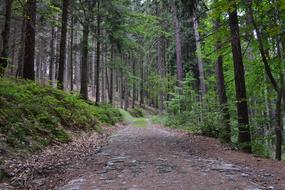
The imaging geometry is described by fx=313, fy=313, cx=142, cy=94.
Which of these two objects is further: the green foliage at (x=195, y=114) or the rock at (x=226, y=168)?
the green foliage at (x=195, y=114)

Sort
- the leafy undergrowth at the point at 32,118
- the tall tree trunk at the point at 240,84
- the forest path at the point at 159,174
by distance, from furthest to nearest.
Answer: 1. the tall tree trunk at the point at 240,84
2. the leafy undergrowth at the point at 32,118
3. the forest path at the point at 159,174

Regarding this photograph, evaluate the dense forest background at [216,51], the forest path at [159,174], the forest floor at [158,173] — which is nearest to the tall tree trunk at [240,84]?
the dense forest background at [216,51]

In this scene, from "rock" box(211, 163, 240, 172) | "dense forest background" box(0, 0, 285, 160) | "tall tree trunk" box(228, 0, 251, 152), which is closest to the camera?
"rock" box(211, 163, 240, 172)

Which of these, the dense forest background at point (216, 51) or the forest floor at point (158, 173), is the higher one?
the dense forest background at point (216, 51)

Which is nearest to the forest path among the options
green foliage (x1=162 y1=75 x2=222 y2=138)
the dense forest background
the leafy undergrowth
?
the leafy undergrowth

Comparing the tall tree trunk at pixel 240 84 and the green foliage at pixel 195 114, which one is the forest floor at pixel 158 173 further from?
the green foliage at pixel 195 114

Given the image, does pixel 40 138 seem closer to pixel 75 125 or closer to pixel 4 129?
pixel 4 129

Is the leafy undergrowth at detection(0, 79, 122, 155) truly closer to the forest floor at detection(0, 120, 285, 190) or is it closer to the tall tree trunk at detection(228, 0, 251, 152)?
the forest floor at detection(0, 120, 285, 190)

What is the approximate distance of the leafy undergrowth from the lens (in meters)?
7.46

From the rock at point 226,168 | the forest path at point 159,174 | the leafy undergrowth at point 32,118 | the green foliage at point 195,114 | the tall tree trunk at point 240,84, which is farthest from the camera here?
the green foliage at point 195,114

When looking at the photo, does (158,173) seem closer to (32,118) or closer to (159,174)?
(159,174)

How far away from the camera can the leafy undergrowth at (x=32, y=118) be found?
7.46m

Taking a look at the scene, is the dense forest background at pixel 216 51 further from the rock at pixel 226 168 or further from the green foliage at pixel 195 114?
the rock at pixel 226 168

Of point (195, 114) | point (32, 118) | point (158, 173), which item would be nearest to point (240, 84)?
point (158, 173)
